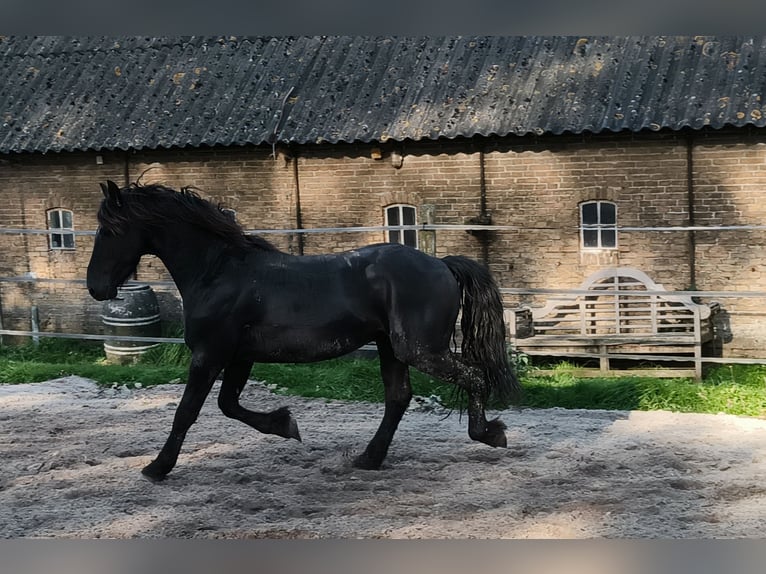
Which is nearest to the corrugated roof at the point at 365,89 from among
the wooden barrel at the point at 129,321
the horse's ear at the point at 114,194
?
the wooden barrel at the point at 129,321

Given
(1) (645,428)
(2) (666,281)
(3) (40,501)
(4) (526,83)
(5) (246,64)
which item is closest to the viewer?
(3) (40,501)

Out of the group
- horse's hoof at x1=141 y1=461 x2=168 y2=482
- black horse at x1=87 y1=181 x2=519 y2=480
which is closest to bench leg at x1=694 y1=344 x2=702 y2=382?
black horse at x1=87 y1=181 x2=519 y2=480

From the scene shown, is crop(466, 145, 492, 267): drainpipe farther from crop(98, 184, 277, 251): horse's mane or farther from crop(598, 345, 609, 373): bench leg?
crop(98, 184, 277, 251): horse's mane

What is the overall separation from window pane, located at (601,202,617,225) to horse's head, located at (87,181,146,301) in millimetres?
7671

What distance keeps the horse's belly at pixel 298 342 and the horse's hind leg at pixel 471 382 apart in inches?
16.8

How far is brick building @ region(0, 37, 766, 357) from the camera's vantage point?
1102 centimetres

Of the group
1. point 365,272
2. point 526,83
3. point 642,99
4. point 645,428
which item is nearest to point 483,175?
point 526,83

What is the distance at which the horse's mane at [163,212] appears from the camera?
5.28m

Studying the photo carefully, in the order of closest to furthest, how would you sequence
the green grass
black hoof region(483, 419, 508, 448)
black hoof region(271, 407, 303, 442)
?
black hoof region(483, 419, 508, 448), black hoof region(271, 407, 303, 442), the green grass

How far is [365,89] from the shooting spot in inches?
498

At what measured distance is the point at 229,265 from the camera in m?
5.40

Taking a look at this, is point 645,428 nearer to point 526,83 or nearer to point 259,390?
point 259,390

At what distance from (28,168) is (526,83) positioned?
7864mm

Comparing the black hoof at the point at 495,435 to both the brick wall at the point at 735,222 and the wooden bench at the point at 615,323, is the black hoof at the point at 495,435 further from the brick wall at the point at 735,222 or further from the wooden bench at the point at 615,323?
the brick wall at the point at 735,222
